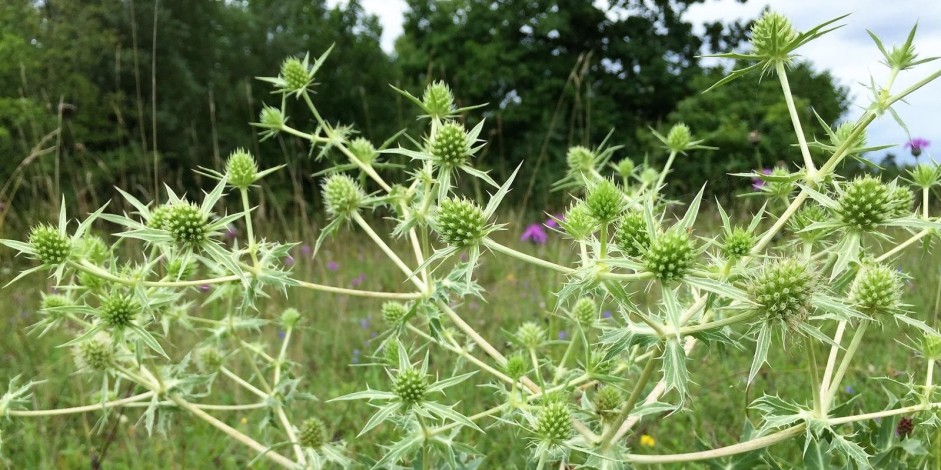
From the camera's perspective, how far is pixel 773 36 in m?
1.34

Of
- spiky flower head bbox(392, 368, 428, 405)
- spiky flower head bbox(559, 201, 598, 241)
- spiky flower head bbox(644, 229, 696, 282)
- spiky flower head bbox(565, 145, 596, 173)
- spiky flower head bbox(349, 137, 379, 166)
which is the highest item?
spiky flower head bbox(565, 145, 596, 173)

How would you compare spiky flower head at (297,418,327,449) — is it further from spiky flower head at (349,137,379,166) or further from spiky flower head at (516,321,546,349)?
spiky flower head at (349,137,379,166)

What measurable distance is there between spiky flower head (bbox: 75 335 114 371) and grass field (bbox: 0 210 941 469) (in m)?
0.09

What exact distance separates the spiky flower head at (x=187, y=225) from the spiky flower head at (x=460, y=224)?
0.59 m

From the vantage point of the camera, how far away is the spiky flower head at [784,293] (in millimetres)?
1042

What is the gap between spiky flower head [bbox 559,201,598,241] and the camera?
4.32 feet

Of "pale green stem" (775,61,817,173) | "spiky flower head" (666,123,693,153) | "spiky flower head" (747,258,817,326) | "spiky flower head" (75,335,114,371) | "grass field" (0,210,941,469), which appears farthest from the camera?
"grass field" (0,210,941,469)

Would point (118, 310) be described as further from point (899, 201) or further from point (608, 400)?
point (899, 201)

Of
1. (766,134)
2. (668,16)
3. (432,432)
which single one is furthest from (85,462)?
(668,16)

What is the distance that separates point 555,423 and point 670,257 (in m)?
0.50

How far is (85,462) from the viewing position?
276 centimetres

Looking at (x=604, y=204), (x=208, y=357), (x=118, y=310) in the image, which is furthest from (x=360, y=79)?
(x=604, y=204)

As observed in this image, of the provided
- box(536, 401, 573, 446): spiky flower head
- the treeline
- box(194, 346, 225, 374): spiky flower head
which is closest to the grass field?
box(194, 346, 225, 374): spiky flower head

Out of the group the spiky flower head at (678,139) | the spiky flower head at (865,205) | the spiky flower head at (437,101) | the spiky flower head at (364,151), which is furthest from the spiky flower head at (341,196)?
Answer: the spiky flower head at (865,205)
